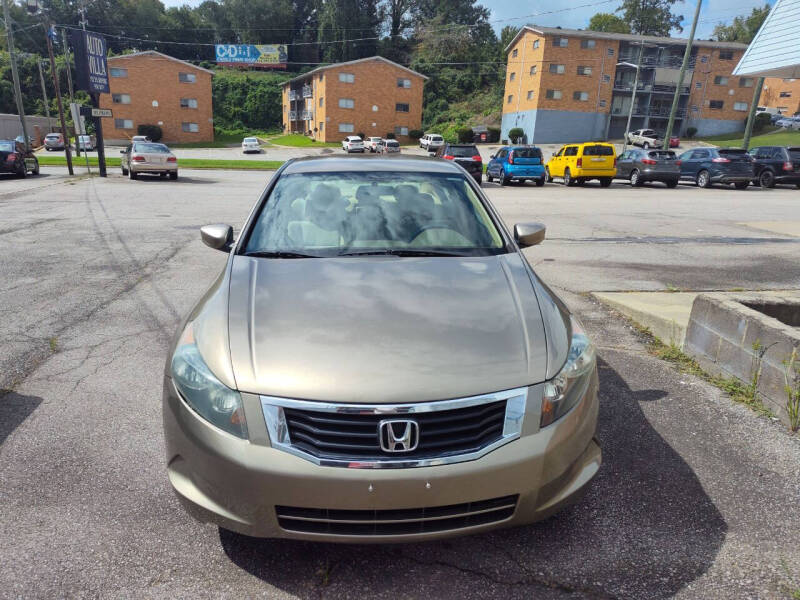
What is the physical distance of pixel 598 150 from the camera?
2480 centimetres

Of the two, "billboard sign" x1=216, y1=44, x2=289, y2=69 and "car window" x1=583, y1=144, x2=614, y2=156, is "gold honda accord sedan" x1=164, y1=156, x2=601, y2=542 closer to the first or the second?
"car window" x1=583, y1=144, x2=614, y2=156

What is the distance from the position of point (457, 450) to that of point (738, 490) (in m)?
1.86

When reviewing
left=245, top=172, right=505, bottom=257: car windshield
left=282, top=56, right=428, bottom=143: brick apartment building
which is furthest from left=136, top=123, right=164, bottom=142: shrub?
left=245, top=172, right=505, bottom=257: car windshield

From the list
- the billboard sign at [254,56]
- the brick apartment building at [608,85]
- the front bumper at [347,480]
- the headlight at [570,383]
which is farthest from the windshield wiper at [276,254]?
the billboard sign at [254,56]

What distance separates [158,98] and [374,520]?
70008 millimetres

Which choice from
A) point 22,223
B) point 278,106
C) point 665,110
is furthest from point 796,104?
point 22,223

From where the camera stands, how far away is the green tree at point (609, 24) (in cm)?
9110

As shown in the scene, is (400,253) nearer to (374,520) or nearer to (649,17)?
(374,520)

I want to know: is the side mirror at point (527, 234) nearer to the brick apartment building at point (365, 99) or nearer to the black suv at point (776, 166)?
the black suv at point (776, 166)

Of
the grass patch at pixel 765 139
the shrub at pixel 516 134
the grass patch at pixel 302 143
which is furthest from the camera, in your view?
the grass patch at pixel 302 143

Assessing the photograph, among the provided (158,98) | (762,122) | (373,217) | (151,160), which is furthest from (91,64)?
(762,122)

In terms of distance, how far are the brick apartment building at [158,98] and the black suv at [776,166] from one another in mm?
57124

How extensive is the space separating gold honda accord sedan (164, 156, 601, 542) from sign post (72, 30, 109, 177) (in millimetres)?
25536

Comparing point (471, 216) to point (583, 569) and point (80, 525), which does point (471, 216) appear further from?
point (80, 525)
